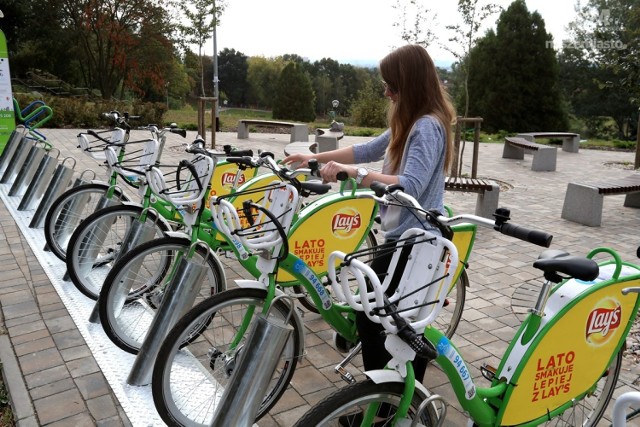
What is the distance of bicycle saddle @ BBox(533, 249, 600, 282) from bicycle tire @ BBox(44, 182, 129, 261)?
126 inches

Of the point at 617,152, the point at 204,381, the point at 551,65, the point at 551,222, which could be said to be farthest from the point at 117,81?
the point at 204,381

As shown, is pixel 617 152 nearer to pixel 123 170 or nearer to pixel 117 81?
pixel 123 170

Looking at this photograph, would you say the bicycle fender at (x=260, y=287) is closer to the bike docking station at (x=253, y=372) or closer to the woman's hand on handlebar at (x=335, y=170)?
the bike docking station at (x=253, y=372)

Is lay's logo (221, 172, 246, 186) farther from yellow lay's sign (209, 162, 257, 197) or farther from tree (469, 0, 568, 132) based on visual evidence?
tree (469, 0, 568, 132)

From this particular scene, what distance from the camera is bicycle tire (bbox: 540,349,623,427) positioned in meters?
2.51

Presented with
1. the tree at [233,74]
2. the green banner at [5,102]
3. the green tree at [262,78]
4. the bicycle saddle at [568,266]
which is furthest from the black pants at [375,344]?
the tree at [233,74]

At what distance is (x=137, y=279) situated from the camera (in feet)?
10.7

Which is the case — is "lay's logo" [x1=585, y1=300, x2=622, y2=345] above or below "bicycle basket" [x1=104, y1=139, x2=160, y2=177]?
below

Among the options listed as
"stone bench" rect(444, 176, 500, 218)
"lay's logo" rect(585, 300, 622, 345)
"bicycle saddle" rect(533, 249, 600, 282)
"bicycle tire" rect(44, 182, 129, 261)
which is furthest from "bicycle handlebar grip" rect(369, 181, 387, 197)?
"stone bench" rect(444, 176, 500, 218)

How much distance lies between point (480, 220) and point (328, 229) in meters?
1.64

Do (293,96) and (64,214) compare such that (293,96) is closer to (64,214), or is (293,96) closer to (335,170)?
(64,214)

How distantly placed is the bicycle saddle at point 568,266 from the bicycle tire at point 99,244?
2.33 metres

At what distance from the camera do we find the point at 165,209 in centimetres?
365

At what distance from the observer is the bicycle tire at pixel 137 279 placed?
2955mm
